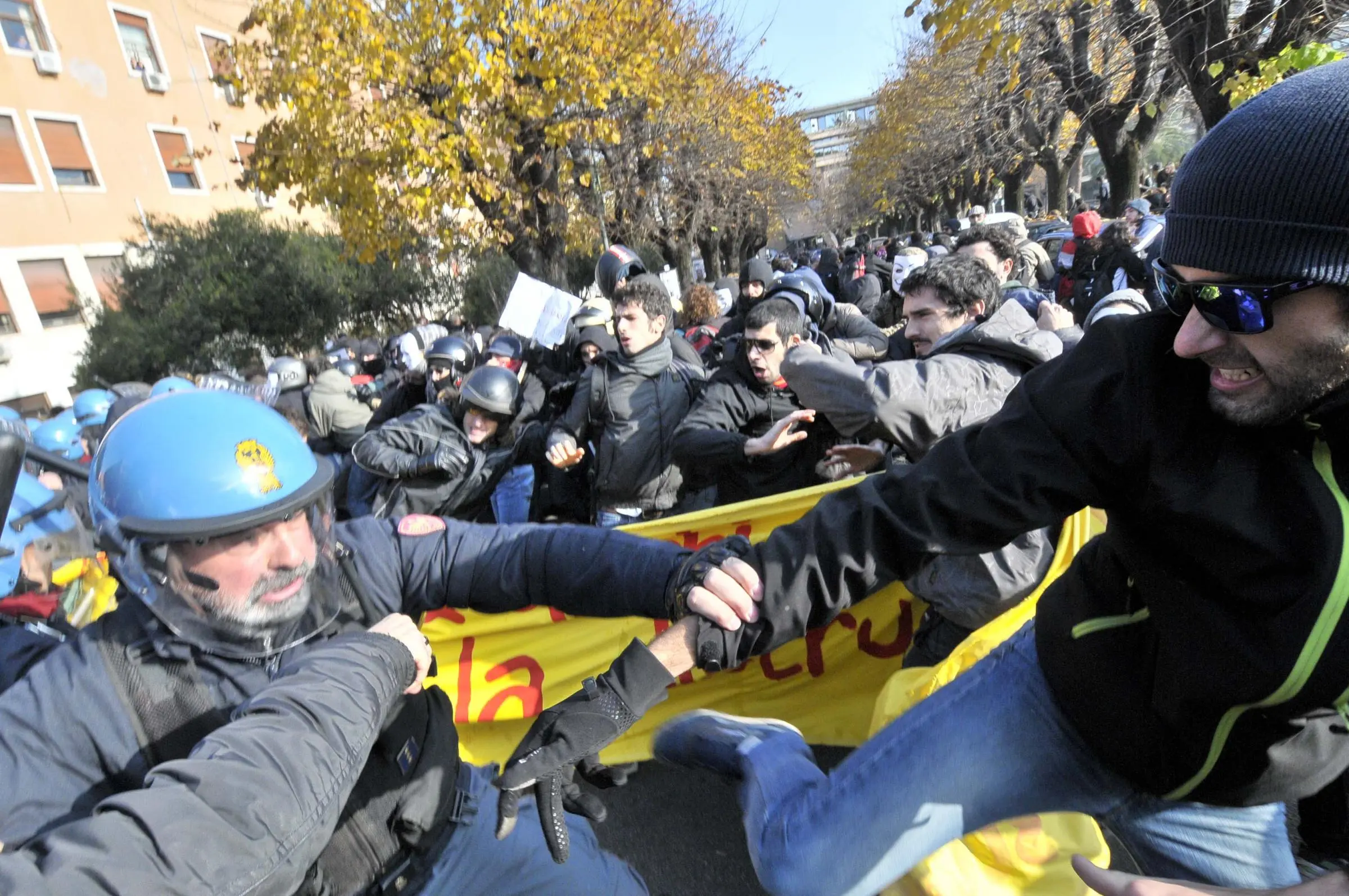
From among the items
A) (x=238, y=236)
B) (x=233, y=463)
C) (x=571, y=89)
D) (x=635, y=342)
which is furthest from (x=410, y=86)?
(x=238, y=236)

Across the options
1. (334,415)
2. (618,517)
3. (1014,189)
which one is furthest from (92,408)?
(1014,189)

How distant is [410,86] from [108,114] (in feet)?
67.5

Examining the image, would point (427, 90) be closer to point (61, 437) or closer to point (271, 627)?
point (61, 437)

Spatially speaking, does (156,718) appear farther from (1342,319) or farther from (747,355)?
(747,355)

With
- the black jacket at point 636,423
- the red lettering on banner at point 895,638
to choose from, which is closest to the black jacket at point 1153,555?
the red lettering on banner at point 895,638

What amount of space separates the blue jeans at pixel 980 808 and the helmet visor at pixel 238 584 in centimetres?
118

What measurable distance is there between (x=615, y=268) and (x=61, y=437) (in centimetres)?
529

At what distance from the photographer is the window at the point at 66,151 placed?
22.5 m

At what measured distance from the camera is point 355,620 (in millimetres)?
1816

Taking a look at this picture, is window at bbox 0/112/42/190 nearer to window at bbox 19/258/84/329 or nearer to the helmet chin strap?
window at bbox 19/258/84/329

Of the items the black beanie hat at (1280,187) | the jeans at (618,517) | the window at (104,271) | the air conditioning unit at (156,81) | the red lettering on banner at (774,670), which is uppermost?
the air conditioning unit at (156,81)

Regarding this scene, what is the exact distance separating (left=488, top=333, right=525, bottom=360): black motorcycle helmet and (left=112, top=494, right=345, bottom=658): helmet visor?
4767 millimetres

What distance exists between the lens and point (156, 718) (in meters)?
1.49

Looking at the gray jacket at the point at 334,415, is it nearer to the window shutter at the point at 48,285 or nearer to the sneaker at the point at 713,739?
the sneaker at the point at 713,739
